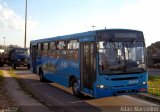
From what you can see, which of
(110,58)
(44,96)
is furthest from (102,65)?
(44,96)

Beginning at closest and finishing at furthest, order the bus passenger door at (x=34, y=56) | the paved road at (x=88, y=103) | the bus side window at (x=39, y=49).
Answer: the paved road at (x=88, y=103) → the bus side window at (x=39, y=49) → the bus passenger door at (x=34, y=56)

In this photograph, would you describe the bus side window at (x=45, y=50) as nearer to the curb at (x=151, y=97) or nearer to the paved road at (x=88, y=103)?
A: the paved road at (x=88, y=103)

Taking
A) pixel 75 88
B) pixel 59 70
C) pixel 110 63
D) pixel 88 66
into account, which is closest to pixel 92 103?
pixel 88 66

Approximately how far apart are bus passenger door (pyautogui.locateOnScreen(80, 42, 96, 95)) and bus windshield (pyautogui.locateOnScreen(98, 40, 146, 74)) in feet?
Result: 1.46

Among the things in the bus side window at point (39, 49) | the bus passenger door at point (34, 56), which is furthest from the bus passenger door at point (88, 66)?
the bus passenger door at point (34, 56)

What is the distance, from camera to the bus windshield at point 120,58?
12.7 metres

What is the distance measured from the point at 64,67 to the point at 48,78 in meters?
4.01

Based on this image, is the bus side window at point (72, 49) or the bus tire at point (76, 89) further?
the bus side window at point (72, 49)

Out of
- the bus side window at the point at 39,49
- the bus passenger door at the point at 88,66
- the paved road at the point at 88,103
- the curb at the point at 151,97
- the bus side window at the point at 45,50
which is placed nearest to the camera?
the paved road at the point at 88,103

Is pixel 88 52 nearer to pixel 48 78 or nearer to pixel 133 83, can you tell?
pixel 133 83

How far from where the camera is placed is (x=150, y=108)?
39.4ft

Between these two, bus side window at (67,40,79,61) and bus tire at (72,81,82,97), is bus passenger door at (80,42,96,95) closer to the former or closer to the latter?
bus tire at (72,81,82,97)

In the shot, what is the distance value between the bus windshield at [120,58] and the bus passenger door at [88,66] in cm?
44

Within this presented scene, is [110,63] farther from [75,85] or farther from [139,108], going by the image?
[75,85]
